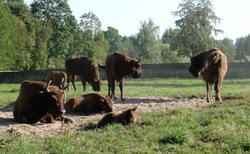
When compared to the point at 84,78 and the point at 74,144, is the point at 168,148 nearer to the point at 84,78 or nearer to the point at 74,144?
the point at 74,144

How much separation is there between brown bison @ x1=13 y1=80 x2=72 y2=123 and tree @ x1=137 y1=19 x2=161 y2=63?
196ft

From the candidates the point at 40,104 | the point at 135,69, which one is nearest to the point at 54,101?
the point at 40,104

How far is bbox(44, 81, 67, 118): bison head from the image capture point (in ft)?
24.2

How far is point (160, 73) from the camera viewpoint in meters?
36.9

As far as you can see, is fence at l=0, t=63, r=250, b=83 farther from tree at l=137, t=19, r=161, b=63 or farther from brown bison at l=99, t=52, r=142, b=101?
tree at l=137, t=19, r=161, b=63

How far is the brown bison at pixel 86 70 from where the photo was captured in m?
17.4

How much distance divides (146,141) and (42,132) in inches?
106

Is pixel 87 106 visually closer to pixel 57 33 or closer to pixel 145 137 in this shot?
pixel 145 137

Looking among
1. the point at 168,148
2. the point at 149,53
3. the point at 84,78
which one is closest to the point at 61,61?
the point at 149,53

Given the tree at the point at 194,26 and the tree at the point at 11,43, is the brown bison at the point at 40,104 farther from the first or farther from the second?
the tree at the point at 194,26

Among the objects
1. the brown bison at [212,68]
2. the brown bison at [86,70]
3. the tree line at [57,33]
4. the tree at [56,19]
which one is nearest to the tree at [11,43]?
the tree line at [57,33]

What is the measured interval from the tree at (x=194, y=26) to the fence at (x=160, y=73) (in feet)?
25.4

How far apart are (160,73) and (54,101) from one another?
3022 centimetres

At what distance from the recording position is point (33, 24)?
44.4 meters
